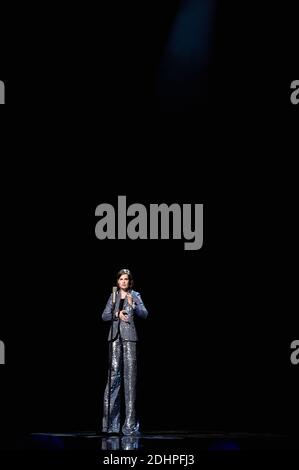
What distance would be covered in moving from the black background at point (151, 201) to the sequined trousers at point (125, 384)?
→ 1.42 metres

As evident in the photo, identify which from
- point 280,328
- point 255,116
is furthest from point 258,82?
point 280,328

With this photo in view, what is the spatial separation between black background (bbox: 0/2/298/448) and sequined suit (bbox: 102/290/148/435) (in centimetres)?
143

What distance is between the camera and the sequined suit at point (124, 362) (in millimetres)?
7367

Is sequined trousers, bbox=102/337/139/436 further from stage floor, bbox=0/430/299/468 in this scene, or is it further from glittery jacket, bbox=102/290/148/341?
stage floor, bbox=0/430/299/468

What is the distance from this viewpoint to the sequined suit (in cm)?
737

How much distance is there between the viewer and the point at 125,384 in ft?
24.3

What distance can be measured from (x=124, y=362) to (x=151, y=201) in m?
1.90

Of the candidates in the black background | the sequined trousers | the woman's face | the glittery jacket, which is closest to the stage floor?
the sequined trousers

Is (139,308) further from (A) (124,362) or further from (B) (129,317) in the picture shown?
(A) (124,362)
